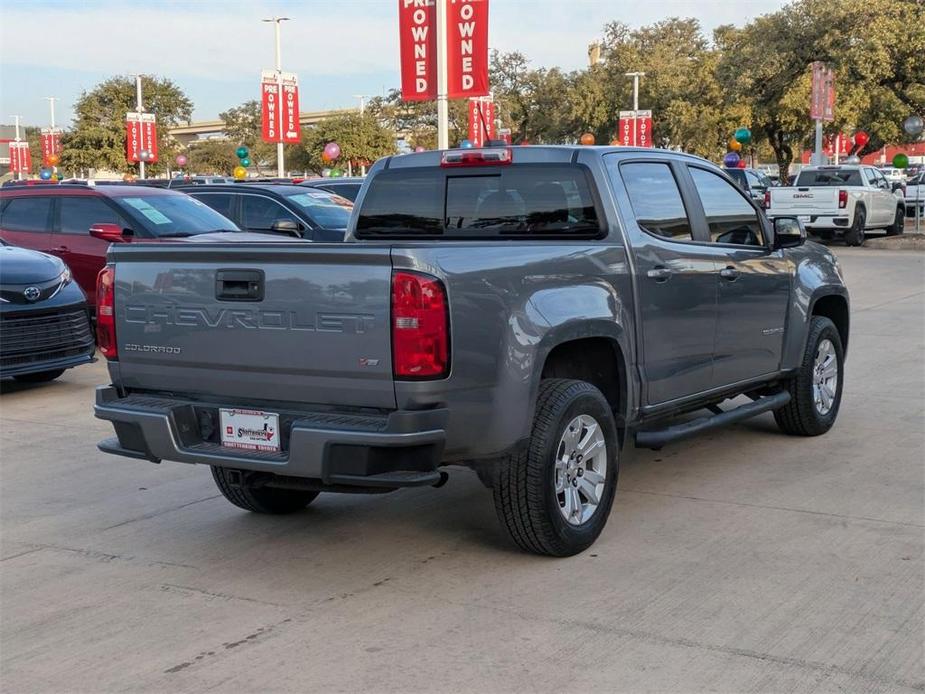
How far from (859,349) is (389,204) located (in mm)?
6977

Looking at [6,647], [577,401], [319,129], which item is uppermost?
[319,129]

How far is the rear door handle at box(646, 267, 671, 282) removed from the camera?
5816 millimetres

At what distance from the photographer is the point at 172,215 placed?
1241 cm

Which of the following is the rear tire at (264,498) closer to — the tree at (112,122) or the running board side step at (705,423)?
the running board side step at (705,423)

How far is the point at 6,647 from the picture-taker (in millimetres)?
4348

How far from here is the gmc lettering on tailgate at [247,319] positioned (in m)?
4.54

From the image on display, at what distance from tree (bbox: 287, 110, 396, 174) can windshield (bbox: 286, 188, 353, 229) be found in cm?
4150

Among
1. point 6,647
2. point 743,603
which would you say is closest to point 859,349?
point 743,603

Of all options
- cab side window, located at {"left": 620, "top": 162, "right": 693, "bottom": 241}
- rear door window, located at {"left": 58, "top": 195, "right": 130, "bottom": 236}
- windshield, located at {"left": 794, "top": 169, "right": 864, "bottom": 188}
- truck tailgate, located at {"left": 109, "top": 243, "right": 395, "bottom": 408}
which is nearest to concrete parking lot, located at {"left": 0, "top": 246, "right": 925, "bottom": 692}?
truck tailgate, located at {"left": 109, "top": 243, "right": 395, "bottom": 408}

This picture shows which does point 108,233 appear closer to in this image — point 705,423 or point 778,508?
point 705,423

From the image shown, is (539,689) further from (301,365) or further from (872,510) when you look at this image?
(872,510)

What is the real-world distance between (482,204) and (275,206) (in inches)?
352

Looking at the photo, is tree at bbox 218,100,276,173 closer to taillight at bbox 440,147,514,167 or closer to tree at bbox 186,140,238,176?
tree at bbox 186,140,238,176

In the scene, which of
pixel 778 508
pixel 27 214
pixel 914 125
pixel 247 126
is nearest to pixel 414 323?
pixel 778 508
